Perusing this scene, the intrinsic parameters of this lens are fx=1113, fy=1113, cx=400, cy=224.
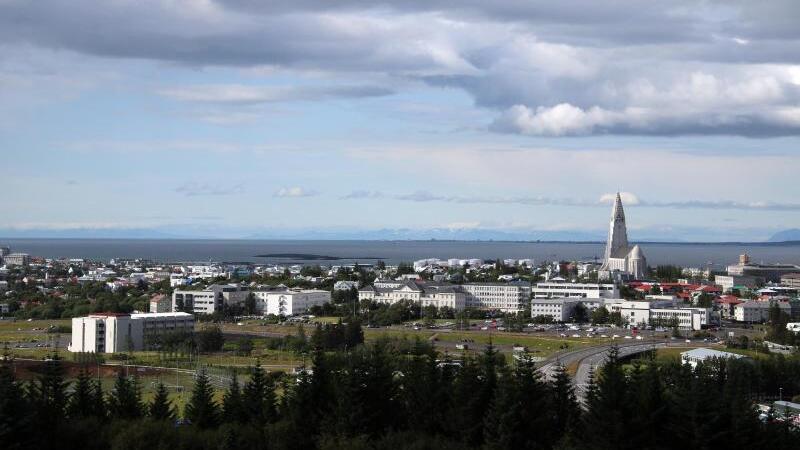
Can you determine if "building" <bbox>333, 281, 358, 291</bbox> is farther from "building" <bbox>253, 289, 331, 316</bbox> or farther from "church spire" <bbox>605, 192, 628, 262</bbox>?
"church spire" <bbox>605, 192, 628, 262</bbox>

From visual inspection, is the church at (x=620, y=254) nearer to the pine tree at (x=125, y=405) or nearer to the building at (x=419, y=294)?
the building at (x=419, y=294)

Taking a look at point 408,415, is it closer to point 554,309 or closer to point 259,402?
point 259,402

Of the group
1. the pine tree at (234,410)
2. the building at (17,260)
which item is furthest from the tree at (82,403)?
the building at (17,260)

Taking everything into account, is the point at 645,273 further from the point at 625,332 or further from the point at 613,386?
the point at 613,386

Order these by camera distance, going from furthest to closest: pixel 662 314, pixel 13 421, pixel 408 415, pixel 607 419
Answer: pixel 662 314 < pixel 408 415 < pixel 607 419 < pixel 13 421

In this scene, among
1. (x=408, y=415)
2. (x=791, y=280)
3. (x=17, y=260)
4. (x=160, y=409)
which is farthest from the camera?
(x=17, y=260)

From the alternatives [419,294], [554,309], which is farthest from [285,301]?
[554,309]
